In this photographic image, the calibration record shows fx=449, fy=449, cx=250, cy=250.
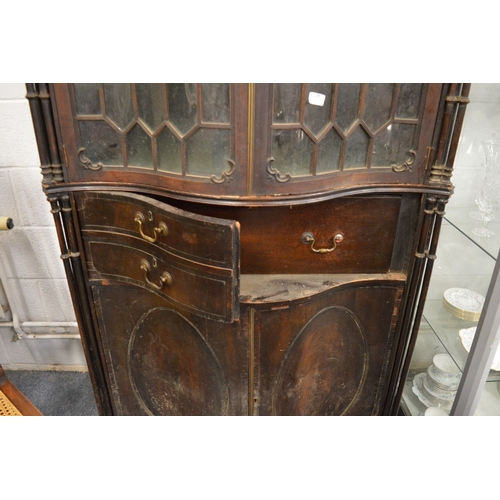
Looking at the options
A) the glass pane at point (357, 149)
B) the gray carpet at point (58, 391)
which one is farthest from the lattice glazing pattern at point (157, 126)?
the gray carpet at point (58, 391)

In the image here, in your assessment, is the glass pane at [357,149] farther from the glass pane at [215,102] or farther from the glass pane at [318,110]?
the glass pane at [215,102]

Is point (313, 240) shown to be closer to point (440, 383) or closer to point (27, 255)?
point (440, 383)

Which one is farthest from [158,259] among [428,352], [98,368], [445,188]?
[428,352]

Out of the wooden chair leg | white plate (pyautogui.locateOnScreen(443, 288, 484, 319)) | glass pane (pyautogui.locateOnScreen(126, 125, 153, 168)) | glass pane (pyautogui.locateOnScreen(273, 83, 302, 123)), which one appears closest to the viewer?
glass pane (pyautogui.locateOnScreen(273, 83, 302, 123))

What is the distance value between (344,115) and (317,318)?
0.43 meters

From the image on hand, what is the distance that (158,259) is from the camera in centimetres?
89

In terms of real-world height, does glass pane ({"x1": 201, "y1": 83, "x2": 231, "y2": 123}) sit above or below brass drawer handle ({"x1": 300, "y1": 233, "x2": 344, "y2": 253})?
above

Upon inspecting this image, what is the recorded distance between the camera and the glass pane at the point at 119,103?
0.82 metres

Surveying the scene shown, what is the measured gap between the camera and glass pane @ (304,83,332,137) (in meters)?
0.77

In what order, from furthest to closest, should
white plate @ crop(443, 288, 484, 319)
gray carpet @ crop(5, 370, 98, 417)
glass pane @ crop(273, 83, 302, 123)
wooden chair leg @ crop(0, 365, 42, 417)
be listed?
gray carpet @ crop(5, 370, 98, 417), white plate @ crop(443, 288, 484, 319), wooden chair leg @ crop(0, 365, 42, 417), glass pane @ crop(273, 83, 302, 123)

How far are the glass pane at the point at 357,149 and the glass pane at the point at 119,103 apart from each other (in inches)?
16.3

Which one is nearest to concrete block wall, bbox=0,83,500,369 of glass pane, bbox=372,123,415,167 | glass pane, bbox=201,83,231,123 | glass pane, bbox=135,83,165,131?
glass pane, bbox=372,123,415,167

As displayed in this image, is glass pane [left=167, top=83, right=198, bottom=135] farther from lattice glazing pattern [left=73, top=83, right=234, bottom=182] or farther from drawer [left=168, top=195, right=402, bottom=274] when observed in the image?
drawer [left=168, top=195, right=402, bottom=274]

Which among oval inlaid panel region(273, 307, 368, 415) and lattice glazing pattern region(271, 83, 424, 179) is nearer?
lattice glazing pattern region(271, 83, 424, 179)
